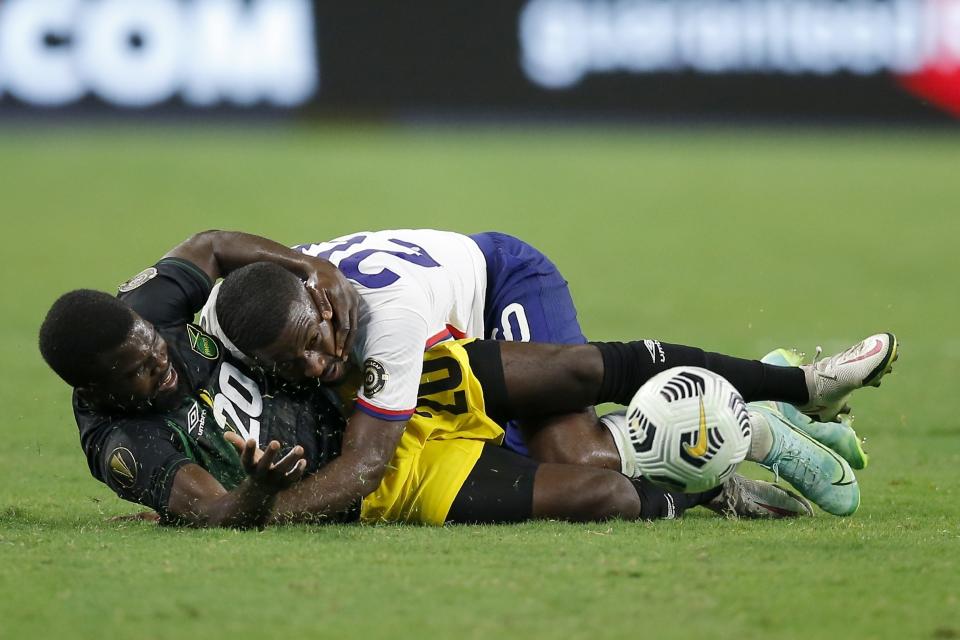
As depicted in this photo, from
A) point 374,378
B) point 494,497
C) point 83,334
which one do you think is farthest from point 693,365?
point 83,334

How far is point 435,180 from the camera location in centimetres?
1784

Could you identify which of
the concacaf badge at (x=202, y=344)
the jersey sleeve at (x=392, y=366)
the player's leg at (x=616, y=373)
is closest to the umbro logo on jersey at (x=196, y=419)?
the concacaf badge at (x=202, y=344)

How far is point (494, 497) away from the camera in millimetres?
4867

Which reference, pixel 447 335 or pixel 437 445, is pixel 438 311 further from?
pixel 437 445

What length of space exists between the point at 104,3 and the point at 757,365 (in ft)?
48.9

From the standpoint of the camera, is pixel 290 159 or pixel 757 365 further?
pixel 290 159

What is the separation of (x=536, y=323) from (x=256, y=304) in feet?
4.75

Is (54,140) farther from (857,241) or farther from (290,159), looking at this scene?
(857,241)

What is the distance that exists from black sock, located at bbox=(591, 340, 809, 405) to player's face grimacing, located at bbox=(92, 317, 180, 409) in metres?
1.56

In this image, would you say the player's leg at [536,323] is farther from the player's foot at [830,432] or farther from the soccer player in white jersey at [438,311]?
the player's foot at [830,432]

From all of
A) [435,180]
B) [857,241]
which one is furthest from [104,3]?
[857,241]

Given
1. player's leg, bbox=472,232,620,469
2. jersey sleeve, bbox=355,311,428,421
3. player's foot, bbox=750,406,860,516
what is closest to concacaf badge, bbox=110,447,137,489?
jersey sleeve, bbox=355,311,428,421

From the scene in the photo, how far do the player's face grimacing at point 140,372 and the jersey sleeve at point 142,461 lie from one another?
93 mm

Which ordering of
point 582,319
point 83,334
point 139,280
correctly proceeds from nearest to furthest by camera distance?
point 83,334, point 139,280, point 582,319
